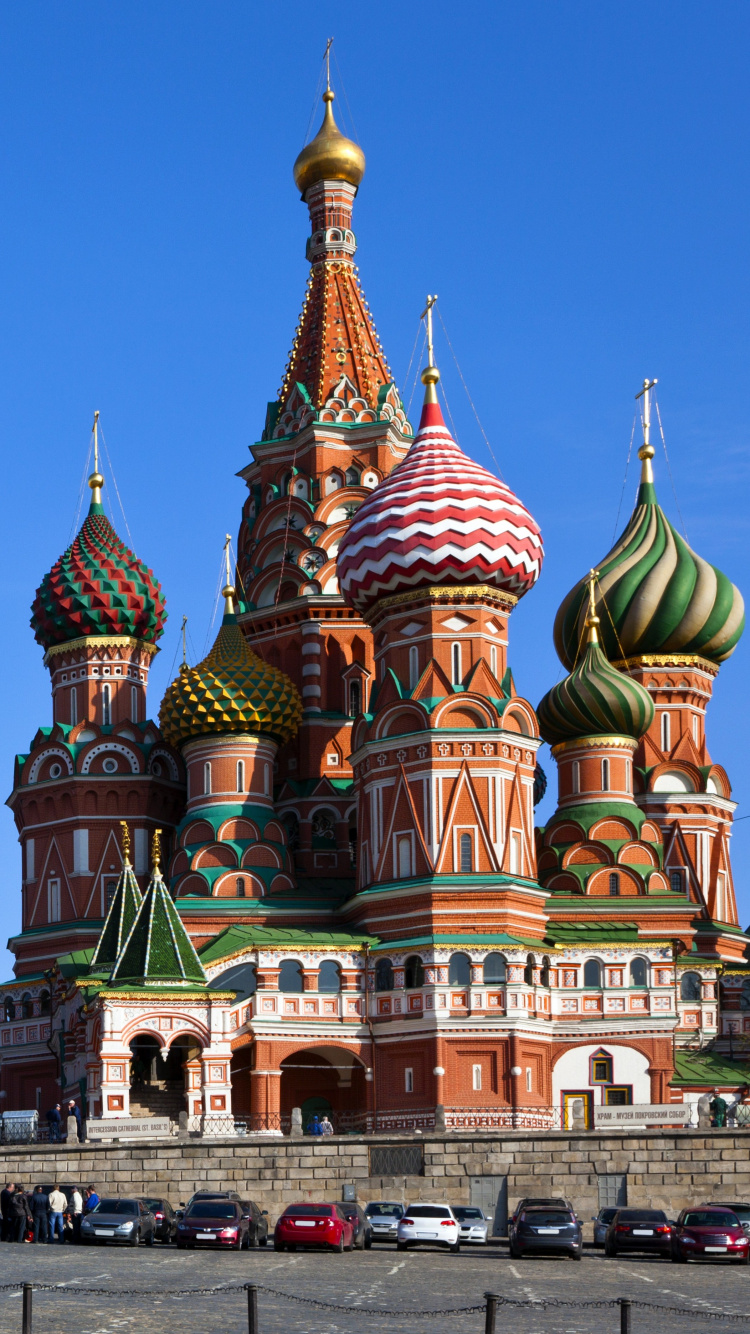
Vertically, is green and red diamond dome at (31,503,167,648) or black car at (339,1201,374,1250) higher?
green and red diamond dome at (31,503,167,648)

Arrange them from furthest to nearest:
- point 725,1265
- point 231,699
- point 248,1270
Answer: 1. point 231,699
2. point 725,1265
3. point 248,1270

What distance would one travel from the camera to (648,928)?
54.2 m

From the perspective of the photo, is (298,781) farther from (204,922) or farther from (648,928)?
(648,928)

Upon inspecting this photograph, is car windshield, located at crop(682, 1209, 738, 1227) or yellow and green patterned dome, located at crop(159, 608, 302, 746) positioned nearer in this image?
car windshield, located at crop(682, 1209, 738, 1227)

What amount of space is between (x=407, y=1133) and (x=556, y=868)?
15266mm

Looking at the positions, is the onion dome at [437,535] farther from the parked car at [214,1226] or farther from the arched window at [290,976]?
the parked car at [214,1226]

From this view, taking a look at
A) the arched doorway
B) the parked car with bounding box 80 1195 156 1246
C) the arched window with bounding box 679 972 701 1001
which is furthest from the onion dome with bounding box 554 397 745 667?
the parked car with bounding box 80 1195 156 1246

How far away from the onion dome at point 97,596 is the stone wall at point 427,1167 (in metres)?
20.4

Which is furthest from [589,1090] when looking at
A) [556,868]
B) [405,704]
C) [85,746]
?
[85,746]

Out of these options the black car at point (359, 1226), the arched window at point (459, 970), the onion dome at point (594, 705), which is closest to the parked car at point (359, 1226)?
the black car at point (359, 1226)

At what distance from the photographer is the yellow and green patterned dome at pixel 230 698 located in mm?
53938

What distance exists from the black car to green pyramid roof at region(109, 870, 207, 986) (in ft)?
44.4

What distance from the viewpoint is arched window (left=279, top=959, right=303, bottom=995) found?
161 feet

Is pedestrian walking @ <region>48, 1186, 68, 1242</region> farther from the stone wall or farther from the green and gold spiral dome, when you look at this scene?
the green and gold spiral dome
